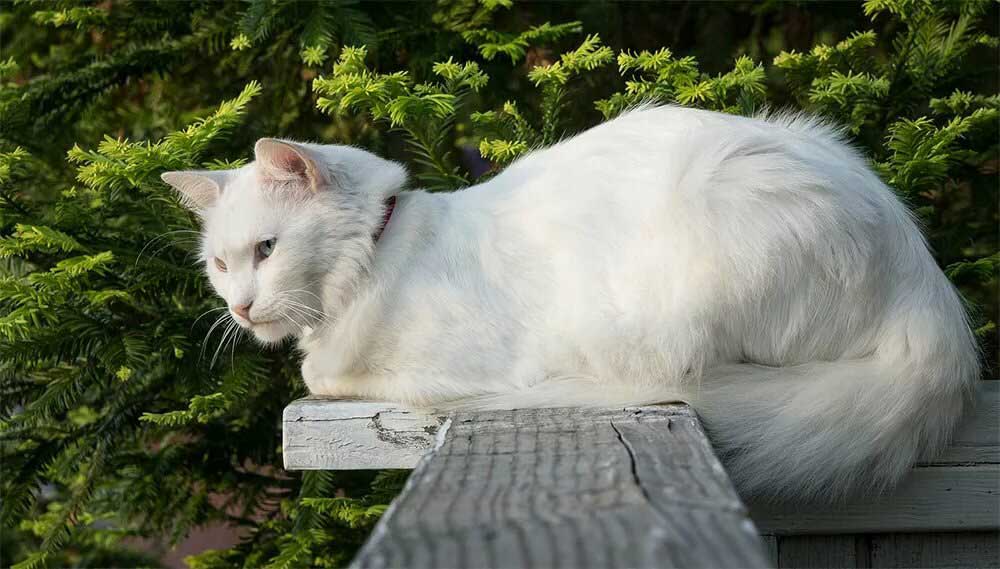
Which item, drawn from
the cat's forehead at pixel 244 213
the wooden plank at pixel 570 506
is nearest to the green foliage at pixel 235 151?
the cat's forehead at pixel 244 213

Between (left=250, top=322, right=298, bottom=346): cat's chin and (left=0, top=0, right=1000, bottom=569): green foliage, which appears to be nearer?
(left=250, top=322, right=298, bottom=346): cat's chin

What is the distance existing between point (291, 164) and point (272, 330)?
1.09 feet

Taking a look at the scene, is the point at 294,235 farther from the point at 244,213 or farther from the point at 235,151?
the point at 235,151

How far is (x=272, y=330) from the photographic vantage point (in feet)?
6.36

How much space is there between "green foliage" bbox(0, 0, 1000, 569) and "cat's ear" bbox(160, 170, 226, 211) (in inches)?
6.8

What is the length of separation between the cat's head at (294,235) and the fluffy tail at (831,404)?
36 centimetres

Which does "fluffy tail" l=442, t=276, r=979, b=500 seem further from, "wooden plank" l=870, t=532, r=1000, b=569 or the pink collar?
the pink collar

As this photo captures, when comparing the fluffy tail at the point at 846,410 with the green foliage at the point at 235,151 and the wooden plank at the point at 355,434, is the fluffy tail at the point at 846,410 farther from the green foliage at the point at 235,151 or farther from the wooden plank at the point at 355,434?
the green foliage at the point at 235,151

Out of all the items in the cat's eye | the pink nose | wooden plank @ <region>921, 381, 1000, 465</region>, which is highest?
the cat's eye

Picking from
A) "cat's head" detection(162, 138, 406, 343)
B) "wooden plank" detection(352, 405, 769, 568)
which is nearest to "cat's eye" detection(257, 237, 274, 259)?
"cat's head" detection(162, 138, 406, 343)

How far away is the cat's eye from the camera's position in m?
1.88

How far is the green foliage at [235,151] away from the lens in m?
2.29

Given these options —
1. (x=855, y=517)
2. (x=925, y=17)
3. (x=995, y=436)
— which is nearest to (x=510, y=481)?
(x=855, y=517)

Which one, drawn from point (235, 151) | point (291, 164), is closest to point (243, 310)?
point (291, 164)
